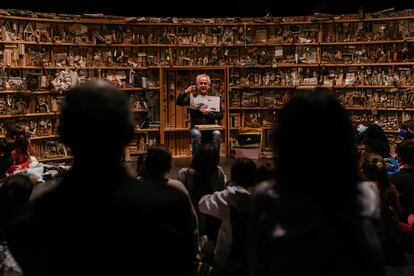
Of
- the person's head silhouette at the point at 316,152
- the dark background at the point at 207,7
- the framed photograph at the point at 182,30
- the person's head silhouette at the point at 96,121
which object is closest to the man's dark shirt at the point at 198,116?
the framed photograph at the point at 182,30

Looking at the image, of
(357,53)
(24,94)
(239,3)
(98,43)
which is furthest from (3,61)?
(357,53)

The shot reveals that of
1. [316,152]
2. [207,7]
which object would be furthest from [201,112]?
[316,152]

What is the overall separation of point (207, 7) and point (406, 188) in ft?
24.3

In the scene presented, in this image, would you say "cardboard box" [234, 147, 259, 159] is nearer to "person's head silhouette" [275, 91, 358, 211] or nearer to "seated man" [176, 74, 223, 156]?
"seated man" [176, 74, 223, 156]

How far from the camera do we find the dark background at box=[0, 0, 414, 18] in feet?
33.2

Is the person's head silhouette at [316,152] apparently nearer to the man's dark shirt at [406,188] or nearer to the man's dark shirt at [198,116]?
the man's dark shirt at [406,188]

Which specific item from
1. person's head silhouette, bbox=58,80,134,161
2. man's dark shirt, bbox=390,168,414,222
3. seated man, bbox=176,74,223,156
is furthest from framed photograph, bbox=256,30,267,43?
person's head silhouette, bbox=58,80,134,161

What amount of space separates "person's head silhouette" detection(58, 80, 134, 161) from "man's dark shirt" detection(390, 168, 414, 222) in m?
3.62

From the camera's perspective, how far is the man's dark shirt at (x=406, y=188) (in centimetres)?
442

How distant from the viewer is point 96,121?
1285 mm

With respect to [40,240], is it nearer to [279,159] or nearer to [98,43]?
[279,159]

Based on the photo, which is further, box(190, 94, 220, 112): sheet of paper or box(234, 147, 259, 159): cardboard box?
box(234, 147, 259, 159): cardboard box

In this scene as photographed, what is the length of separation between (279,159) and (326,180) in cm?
13

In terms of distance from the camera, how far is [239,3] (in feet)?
35.9
